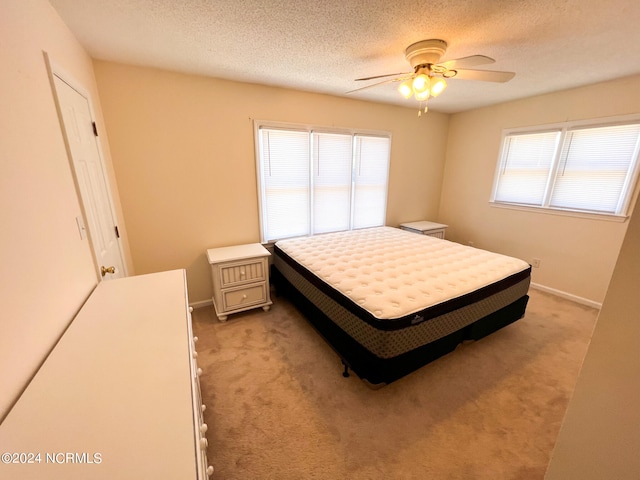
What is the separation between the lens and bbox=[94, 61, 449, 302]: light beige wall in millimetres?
2270

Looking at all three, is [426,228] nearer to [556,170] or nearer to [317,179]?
[556,170]

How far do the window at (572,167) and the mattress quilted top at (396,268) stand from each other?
142 centimetres

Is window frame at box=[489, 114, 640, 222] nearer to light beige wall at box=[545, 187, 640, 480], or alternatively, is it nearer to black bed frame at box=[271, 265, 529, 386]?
black bed frame at box=[271, 265, 529, 386]

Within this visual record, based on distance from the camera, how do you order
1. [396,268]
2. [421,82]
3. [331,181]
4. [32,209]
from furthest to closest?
[331,181]
[396,268]
[421,82]
[32,209]

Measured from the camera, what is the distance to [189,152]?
100.0 inches

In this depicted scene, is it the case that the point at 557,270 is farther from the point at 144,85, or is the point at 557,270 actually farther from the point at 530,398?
the point at 144,85

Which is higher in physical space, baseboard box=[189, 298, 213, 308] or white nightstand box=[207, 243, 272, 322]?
white nightstand box=[207, 243, 272, 322]

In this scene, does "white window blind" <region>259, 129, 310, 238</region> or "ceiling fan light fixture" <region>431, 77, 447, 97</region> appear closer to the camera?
"ceiling fan light fixture" <region>431, 77, 447, 97</region>

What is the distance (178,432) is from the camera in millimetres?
703

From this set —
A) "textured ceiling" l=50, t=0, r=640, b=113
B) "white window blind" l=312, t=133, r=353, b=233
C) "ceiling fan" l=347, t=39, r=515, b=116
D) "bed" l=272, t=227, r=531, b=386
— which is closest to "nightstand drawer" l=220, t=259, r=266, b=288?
"bed" l=272, t=227, r=531, b=386

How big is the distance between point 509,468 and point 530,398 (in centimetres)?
64

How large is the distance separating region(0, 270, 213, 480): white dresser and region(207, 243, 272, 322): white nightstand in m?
1.32

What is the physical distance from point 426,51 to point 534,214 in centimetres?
279

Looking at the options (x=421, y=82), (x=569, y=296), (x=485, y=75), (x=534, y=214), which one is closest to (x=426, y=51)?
(x=421, y=82)
